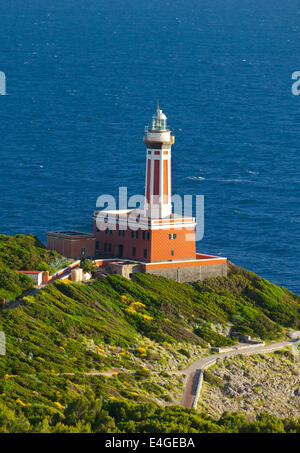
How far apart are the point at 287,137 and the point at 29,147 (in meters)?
38.0

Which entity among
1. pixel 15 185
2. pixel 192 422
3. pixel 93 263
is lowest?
pixel 192 422

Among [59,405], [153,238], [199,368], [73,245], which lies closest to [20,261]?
[73,245]

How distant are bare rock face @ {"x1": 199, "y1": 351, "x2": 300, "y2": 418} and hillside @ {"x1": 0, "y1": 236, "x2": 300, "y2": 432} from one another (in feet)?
7.19

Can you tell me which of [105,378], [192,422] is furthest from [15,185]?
[192,422]

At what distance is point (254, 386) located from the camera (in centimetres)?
7356

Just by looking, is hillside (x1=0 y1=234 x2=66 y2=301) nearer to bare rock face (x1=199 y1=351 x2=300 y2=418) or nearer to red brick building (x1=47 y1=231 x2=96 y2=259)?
red brick building (x1=47 y1=231 x2=96 y2=259)

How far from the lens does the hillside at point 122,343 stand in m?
54.8

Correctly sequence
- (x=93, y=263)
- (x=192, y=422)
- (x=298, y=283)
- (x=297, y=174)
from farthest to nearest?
(x=297, y=174) → (x=298, y=283) → (x=93, y=263) → (x=192, y=422)

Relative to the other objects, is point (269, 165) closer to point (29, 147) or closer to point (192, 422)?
point (29, 147)

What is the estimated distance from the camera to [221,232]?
386 ft

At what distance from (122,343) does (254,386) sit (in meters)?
9.78

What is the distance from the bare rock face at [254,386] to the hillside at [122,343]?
219 cm

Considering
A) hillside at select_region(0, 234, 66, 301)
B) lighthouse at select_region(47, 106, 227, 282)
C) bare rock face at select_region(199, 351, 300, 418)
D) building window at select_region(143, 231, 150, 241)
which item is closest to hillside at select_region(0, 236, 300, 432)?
hillside at select_region(0, 234, 66, 301)

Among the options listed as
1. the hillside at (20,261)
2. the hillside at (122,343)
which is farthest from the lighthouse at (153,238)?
the hillside at (20,261)
